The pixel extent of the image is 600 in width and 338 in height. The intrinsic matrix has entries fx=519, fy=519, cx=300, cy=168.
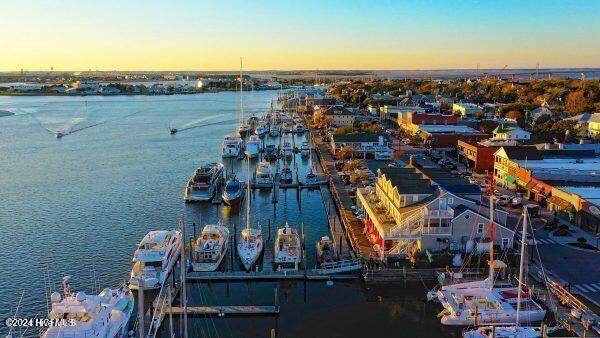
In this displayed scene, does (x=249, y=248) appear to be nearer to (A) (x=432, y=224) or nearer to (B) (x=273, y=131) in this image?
(A) (x=432, y=224)

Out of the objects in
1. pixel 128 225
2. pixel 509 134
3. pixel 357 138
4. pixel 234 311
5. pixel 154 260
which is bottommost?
pixel 234 311

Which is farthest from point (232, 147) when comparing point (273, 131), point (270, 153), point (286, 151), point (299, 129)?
point (299, 129)

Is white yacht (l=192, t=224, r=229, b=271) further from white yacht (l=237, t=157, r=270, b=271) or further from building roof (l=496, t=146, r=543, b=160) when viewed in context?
building roof (l=496, t=146, r=543, b=160)

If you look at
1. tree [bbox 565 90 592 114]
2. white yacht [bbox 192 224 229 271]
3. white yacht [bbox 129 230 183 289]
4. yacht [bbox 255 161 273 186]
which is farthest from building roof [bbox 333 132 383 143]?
tree [bbox 565 90 592 114]

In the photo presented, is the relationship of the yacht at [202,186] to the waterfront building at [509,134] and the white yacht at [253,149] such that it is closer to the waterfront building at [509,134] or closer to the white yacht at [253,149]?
the white yacht at [253,149]

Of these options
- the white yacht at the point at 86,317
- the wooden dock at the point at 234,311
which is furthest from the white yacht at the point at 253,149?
the white yacht at the point at 86,317

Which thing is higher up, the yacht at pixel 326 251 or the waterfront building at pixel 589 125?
the waterfront building at pixel 589 125
